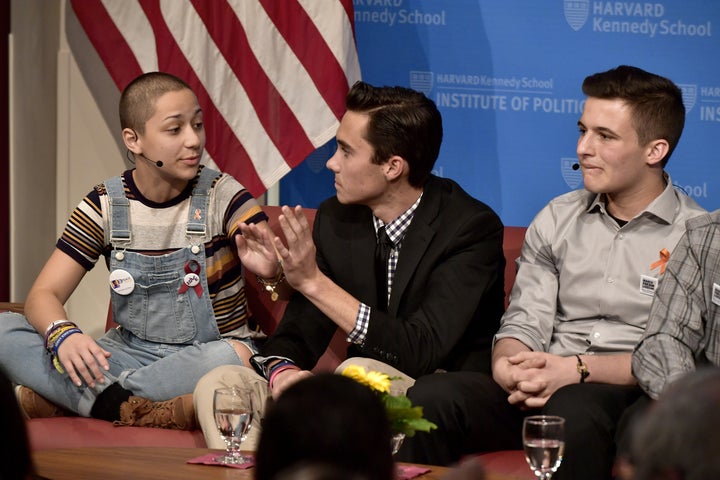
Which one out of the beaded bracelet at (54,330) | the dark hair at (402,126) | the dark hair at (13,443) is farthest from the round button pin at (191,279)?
the dark hair at (13,443)

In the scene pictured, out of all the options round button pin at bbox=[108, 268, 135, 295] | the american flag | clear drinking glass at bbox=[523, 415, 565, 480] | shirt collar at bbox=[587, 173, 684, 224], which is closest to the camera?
clear drinking glass at bbox=[523, 415, 565, 480]

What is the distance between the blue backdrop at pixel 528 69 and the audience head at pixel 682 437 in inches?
143

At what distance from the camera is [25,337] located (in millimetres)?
3758

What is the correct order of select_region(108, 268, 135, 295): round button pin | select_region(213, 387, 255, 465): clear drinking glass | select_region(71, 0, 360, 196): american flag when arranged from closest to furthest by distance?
select_region(213, 387, 255, 465): clear drinking glass
select_region(108, 268, 135, 295): round button pin
select_region(71, 0, 360, 196): american flag

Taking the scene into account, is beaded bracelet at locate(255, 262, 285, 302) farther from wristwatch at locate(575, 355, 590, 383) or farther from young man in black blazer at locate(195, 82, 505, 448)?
wristwatch at locate(575, 355, 590, 383)

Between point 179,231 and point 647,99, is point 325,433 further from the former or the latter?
point 179,231

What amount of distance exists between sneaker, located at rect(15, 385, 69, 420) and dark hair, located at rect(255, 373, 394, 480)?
2.45 meters

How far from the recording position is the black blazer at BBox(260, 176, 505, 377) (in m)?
3.49

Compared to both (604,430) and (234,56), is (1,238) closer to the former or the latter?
(234,56)

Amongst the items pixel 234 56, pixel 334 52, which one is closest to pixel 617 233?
pixel 334 52

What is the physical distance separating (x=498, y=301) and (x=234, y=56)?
1.76 m

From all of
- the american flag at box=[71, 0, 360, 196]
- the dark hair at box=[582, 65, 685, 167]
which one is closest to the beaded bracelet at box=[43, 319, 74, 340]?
the american flag at box=[71, 0, 360, 196]

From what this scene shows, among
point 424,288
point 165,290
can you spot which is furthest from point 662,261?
point 165,290

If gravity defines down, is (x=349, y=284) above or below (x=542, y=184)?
below
